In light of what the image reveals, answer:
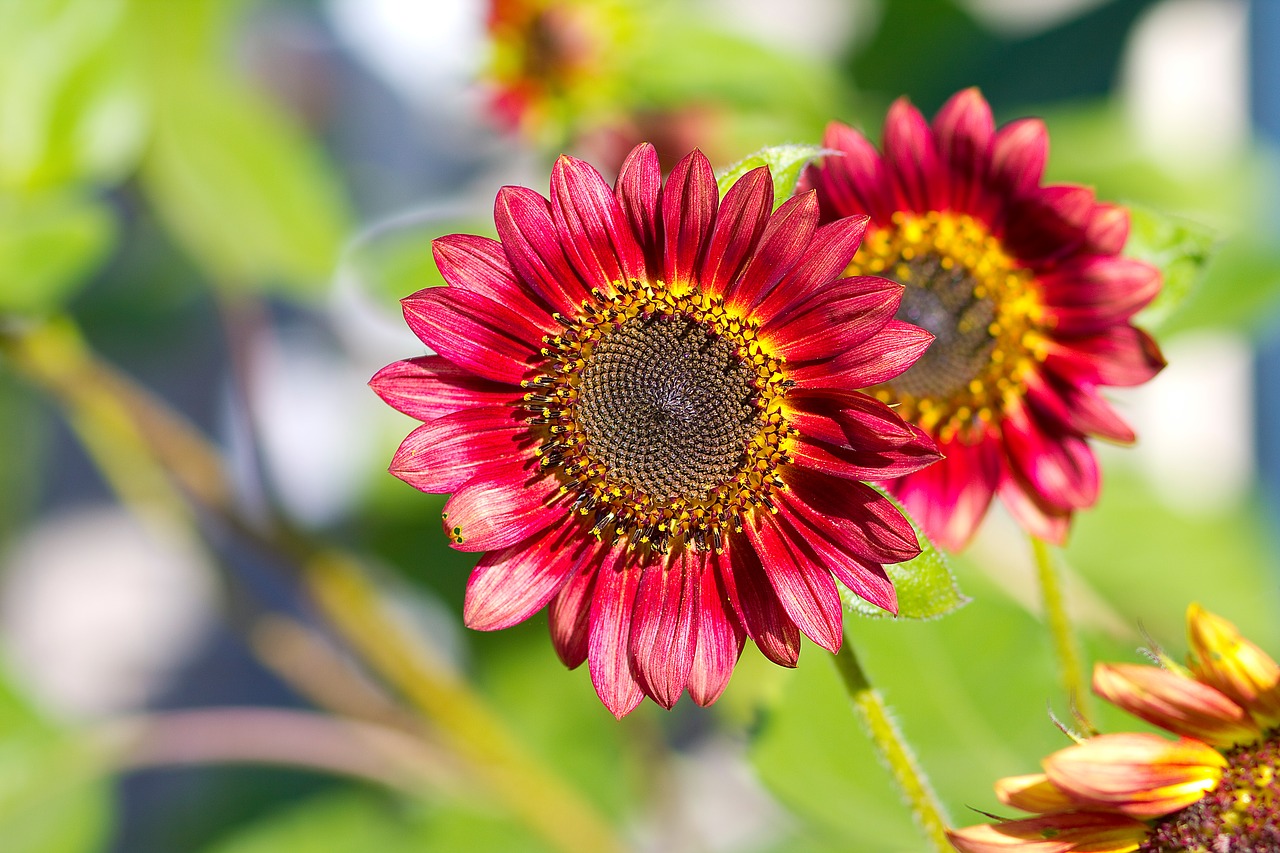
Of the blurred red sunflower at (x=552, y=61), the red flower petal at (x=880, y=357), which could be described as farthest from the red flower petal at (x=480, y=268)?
the blurred red sunflower at (x=552, y=61)

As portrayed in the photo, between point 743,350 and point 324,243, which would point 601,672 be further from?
point 324,243

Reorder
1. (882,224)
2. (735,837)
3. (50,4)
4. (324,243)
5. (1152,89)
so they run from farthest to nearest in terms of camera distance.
A: (735,837)
(1152,89)
(324,243)
(50,4)
(882,224)

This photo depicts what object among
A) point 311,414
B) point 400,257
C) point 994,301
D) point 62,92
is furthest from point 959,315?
point 311,414

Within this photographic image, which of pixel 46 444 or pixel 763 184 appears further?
pixel 46 444

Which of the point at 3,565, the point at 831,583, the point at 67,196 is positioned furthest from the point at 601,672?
the point at 3,565

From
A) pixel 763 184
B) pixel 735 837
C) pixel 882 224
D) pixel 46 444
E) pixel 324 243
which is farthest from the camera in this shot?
pixel 46 444

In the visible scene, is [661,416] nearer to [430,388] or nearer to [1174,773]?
[430,388]

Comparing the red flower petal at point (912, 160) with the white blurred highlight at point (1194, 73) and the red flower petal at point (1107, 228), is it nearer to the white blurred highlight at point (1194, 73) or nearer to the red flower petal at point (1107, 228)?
the red flower petal at point (1107, 228)
